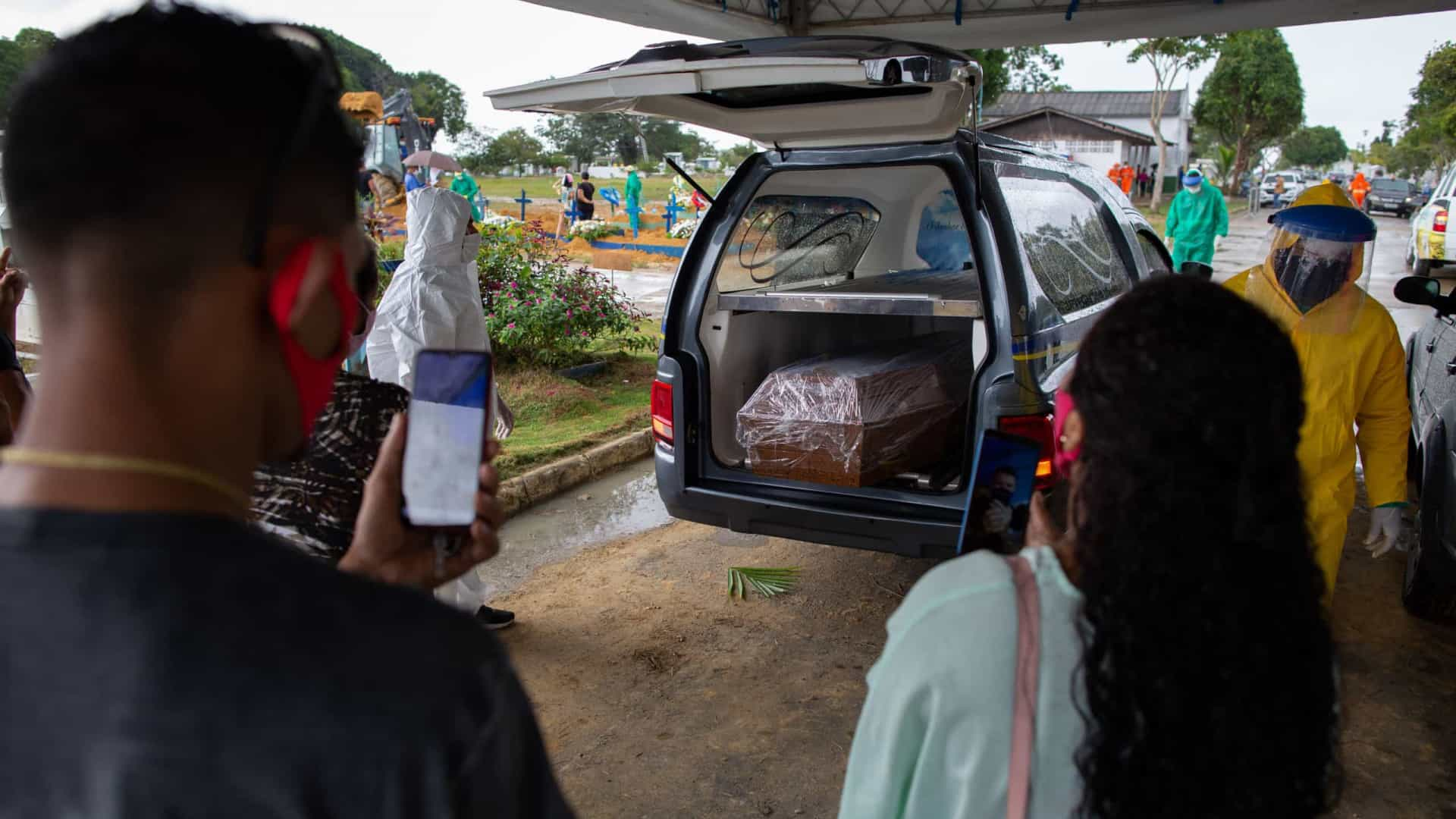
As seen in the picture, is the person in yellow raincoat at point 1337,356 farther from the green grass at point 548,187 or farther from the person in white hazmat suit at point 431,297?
the green grass at point 548,187

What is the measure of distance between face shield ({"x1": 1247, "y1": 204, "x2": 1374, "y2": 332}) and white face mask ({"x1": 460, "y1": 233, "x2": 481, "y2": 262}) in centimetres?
330

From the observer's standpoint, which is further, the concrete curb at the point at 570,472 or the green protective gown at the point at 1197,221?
the green protective gown at the point at 1197,221

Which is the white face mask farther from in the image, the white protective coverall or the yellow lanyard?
the yellow lanyard

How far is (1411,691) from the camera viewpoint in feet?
11.5

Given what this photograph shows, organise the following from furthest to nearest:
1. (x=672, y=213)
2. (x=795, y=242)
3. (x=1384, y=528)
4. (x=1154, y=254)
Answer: (x=672, y=213)
(x=1154, y=254)
(x=795, y=242)
(x=1384, y=528)

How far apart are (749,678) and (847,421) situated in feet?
3.51

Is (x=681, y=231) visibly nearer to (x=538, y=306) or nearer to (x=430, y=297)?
(x=538, y=306)

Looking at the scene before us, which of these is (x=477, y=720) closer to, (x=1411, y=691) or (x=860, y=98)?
(x=860, y=98)

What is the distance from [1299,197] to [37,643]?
11.7 ft

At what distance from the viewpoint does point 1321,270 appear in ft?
9.55

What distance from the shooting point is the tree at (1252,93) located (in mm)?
45375

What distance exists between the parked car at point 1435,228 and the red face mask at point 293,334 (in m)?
16.6

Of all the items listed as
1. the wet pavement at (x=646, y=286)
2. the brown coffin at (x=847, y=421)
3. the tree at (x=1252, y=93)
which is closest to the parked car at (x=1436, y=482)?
the brown coffin at (x=847, y=421)

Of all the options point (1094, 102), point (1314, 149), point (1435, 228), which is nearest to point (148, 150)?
point (1435, 228)
